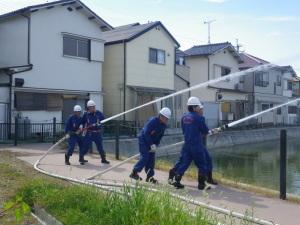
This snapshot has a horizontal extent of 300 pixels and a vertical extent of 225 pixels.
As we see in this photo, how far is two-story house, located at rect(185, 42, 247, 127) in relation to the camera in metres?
38.0

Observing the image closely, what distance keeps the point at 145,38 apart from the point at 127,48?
2163 mm

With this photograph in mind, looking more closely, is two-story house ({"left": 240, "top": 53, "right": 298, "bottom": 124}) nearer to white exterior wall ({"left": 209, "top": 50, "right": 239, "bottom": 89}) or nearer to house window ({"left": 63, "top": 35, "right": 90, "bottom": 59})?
white exterior wall ({"left": 209, "top": 50, "right": 239, "bottom": 89})

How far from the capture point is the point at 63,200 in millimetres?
6605

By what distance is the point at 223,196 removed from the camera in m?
8.27

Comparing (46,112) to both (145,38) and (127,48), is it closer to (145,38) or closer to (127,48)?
(127,48)

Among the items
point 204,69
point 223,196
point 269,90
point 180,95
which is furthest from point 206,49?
point 223,196

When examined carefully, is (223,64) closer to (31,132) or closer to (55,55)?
(55,55)

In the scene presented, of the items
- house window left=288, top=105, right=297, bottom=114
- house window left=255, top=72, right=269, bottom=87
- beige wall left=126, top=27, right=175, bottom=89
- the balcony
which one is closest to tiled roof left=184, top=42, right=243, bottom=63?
the balcony

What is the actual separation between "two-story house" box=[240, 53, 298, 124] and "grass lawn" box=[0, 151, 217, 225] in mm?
38709

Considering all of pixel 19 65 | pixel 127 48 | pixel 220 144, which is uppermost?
pixel 127 48

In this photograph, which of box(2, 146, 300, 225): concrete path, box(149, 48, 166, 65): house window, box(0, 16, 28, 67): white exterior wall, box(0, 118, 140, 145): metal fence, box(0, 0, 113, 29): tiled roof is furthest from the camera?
box(149, 48, 166, 65): house window

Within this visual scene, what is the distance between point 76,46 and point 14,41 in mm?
3492

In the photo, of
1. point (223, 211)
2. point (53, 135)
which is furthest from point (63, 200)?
point (53, 135)

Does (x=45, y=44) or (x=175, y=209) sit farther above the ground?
(x=45, y=44)
